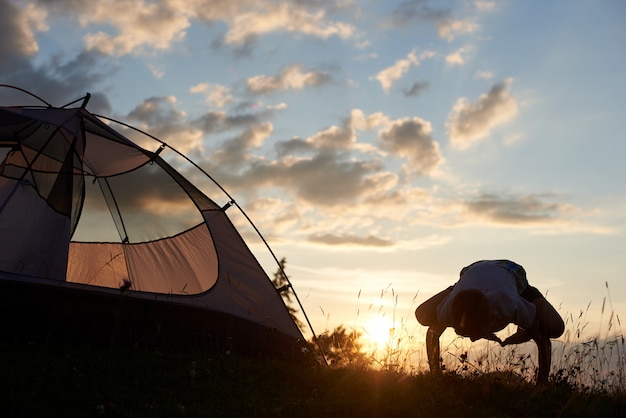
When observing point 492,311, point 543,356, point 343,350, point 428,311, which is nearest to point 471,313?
point 492,311

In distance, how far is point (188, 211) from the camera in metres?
9.48

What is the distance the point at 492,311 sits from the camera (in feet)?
22.8

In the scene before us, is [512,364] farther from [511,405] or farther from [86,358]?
[86,358]

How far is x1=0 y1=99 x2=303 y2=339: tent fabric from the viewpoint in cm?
816

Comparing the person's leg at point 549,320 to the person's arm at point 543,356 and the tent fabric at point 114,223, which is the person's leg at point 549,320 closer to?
the person's arm at point 543,356

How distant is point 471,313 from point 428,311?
39.7 inches

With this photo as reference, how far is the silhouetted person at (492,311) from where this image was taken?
701 centimetres

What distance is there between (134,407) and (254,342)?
121 inches

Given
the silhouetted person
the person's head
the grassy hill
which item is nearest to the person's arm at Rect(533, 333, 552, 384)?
the silhouetted person

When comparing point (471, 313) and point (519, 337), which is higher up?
point (471, 313)

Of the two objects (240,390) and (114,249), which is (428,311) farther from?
(114,249)

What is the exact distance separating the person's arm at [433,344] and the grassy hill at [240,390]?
1.31 feet

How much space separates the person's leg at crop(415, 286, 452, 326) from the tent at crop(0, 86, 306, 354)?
5.75 ft

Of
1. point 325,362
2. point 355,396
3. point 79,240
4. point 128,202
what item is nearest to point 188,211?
point 128,202
